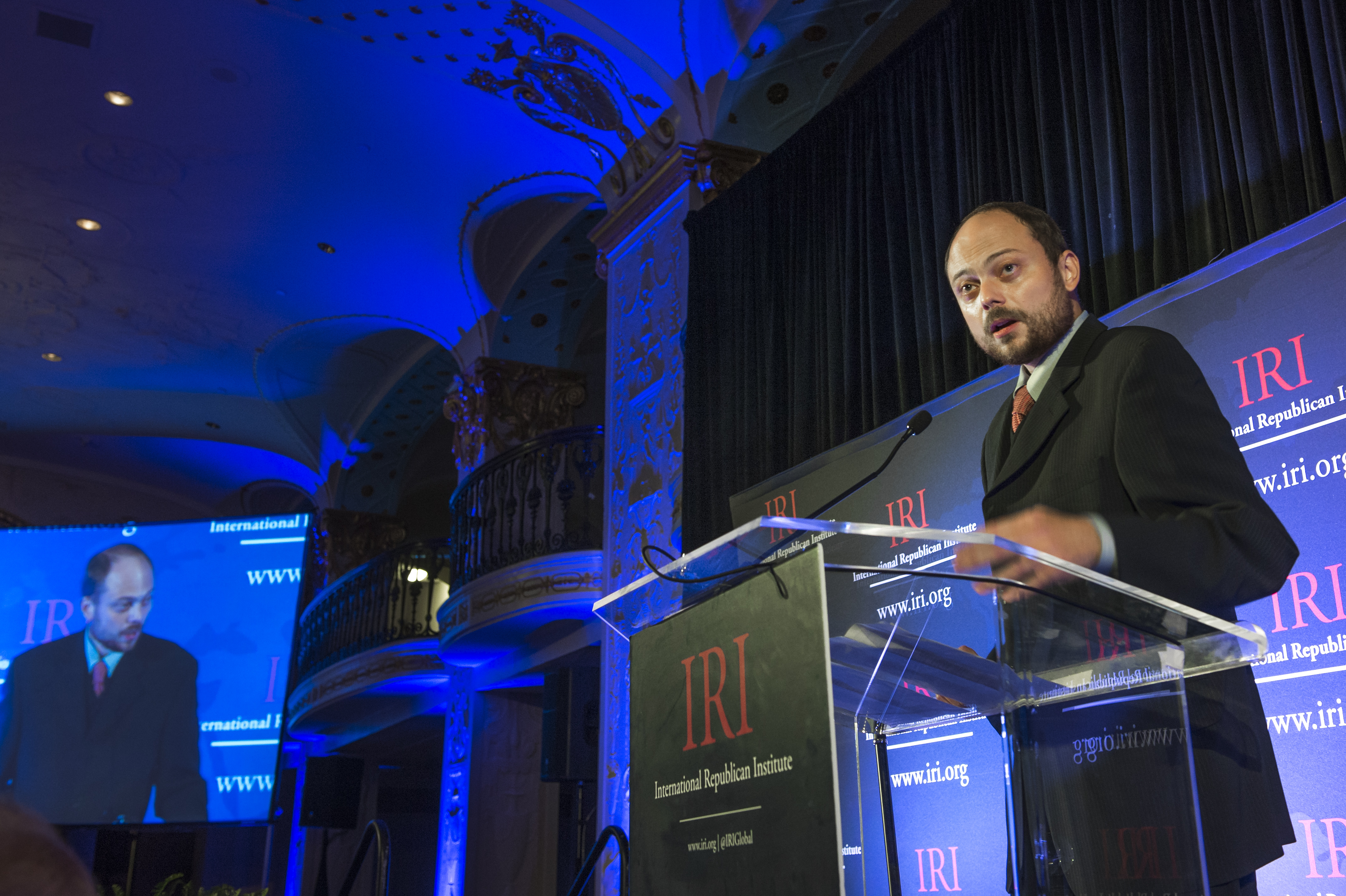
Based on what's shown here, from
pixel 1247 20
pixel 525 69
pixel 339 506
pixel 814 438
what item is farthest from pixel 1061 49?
pixel 339 506

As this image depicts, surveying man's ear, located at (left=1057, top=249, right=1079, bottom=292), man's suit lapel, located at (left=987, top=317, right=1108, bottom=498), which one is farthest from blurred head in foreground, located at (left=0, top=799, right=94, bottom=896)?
man's ear, located at (left=1057, top=249, right=1079, bottom=292)

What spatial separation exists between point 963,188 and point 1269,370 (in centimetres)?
173

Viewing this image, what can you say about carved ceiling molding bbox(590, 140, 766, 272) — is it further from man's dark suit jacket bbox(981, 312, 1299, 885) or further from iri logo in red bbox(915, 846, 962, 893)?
iri logo in red bbox(915, 846, 962, 893)

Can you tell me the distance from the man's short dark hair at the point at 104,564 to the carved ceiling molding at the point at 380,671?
3.12m

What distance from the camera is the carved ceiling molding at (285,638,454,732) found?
1023 centimetres

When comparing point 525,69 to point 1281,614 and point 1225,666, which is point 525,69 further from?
point 1225,666

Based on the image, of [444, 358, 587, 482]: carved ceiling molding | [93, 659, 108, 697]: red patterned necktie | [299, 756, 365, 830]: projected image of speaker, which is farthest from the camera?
[299, 756, 365, 830]: projected image of speaker

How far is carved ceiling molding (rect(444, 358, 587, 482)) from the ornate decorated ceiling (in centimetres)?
22

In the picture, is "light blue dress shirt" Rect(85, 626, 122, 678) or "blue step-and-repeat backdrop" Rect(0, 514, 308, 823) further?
"light blue dress shirt" Rect(85, 626, 122, 678)

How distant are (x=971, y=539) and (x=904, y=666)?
0.25 meters

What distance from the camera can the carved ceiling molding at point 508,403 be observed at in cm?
948

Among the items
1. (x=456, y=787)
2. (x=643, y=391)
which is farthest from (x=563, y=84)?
(x=456, y=787)

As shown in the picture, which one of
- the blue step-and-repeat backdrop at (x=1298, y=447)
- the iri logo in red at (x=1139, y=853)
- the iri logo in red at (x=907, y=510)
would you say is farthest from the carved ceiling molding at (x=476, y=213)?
the iri logo in red at (x=1139, y=853)

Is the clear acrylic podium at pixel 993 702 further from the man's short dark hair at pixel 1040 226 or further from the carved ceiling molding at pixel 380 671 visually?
the carved ceiling molding at pixel 380 671
